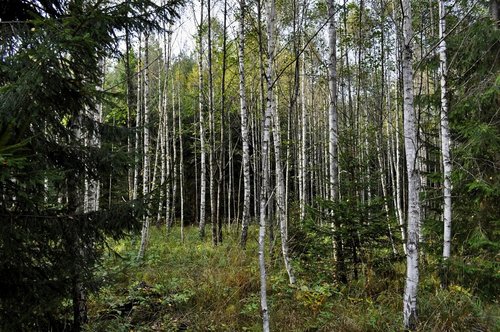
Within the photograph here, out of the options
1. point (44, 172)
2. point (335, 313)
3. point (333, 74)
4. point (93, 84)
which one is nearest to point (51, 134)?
point (93, 84)

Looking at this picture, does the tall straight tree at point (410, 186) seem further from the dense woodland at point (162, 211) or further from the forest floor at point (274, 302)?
the forest floor at point (274, 302)

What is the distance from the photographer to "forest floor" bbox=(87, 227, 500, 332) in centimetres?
439

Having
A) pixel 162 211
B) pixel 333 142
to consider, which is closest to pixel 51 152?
pixel 162 211

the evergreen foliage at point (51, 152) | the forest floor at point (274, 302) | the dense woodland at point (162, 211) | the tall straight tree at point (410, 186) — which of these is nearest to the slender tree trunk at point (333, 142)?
the dense woodland at point (162, 211)

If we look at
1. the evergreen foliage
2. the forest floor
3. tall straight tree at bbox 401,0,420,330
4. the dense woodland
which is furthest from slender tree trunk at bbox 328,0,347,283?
the evergreen foliage

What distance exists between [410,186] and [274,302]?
2.95 m

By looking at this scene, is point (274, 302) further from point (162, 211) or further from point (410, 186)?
point (410, 186)

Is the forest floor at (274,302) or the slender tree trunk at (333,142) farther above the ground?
the slender tree trunk at (333,142)

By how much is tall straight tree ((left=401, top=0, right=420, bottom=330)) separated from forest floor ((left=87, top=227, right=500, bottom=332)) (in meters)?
0.30

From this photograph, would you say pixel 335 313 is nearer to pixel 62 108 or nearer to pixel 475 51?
pixel 62 108

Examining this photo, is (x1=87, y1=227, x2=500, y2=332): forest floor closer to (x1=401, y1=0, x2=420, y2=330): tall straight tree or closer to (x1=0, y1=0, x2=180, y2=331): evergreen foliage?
(x1=401, y1=0, x2=420, y2=330): tall straight tree

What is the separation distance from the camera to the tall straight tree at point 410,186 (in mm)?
3871

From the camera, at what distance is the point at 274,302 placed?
5469 mm

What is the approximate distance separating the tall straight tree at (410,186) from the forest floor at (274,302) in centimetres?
30
